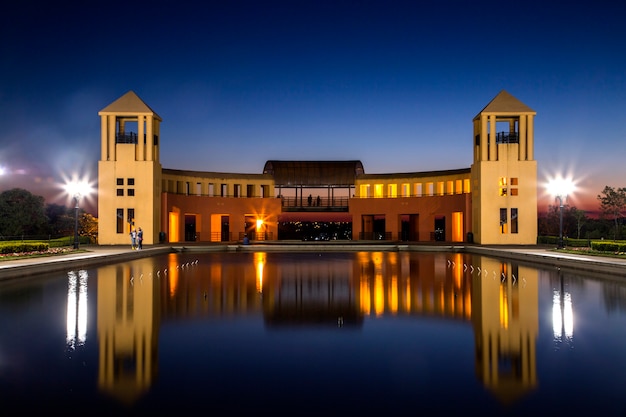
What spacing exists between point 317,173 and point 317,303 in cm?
3182

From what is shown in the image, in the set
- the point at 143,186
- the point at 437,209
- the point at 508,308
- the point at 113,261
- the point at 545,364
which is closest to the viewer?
the point at 545,364

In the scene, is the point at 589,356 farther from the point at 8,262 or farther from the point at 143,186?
the point at 143,186

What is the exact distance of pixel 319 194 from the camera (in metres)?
44.2

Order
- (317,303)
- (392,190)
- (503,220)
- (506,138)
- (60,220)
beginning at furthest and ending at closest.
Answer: (60,220)
(392,190)
(506,138)
(503,220)
(317,303)

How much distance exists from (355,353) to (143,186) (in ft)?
96.9

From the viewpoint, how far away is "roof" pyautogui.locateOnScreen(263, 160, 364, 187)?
1657 inches

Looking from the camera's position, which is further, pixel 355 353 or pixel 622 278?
pixel 622 278

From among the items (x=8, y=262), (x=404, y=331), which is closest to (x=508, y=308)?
(x=404, y=331)

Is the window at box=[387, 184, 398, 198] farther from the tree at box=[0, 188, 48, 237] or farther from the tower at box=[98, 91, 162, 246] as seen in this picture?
the tree at box=[0, 188, 48, 237]

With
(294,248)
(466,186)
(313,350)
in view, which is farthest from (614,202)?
(313,350)

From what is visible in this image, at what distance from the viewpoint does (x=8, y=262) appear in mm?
17641

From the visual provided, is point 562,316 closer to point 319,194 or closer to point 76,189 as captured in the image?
point 76,189

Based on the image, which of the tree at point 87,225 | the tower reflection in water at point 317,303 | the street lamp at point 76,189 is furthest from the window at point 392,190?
the tree at point 87,225

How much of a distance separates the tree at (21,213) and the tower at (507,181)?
38.9 meters
